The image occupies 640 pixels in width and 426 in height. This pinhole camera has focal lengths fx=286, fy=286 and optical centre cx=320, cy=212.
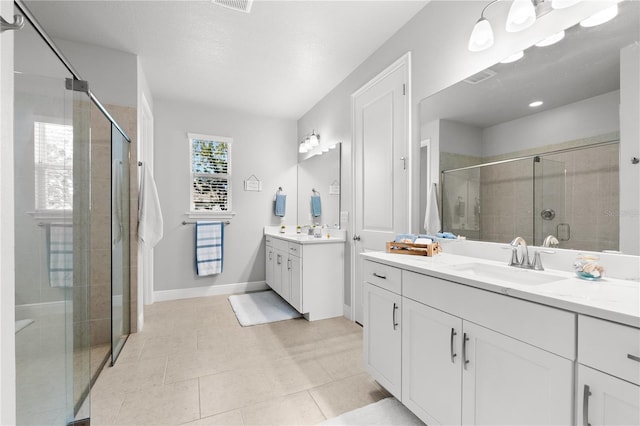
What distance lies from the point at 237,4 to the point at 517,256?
2.44 metres

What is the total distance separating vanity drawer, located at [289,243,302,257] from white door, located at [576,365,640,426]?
2430 mm

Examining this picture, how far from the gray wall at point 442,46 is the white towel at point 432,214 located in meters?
0.10

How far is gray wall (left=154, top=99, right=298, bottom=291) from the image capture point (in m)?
3.85

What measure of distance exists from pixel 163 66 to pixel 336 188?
2.25 m

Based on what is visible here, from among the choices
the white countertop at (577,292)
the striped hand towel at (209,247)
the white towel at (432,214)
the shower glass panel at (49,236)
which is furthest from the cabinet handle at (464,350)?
the striped hand towel at (209,247)

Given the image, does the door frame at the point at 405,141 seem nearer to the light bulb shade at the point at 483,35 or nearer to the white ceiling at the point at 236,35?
the white ceiling at the point at 236,35

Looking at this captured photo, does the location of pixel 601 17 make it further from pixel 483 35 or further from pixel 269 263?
pixel 269 263

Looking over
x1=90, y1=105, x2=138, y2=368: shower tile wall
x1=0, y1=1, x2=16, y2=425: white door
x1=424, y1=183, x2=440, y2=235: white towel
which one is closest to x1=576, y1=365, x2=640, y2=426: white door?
x1=424, y1=183, x2=440, y2=235: white towel

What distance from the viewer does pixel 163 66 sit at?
9.76 feet

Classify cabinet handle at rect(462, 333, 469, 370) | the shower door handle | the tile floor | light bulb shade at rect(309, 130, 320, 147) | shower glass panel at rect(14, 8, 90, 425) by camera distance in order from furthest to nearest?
light bulb shade at rect(309, 130, 320, 147)
the tile floor
cabinet handle at rect(462, 333, 469, 370)
shower glass panel at rect(14, 8, 90, 425)
the shower door handle

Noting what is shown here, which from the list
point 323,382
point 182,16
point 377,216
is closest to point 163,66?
point 182,16

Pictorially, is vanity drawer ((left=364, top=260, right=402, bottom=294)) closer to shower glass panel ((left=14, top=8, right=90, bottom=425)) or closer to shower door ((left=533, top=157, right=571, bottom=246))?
shower door ((left=533, top=157, right=571, bottom=246))

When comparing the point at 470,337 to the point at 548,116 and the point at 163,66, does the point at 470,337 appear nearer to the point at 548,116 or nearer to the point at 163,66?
the point at 548,116

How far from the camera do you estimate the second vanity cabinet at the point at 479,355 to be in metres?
0.90
